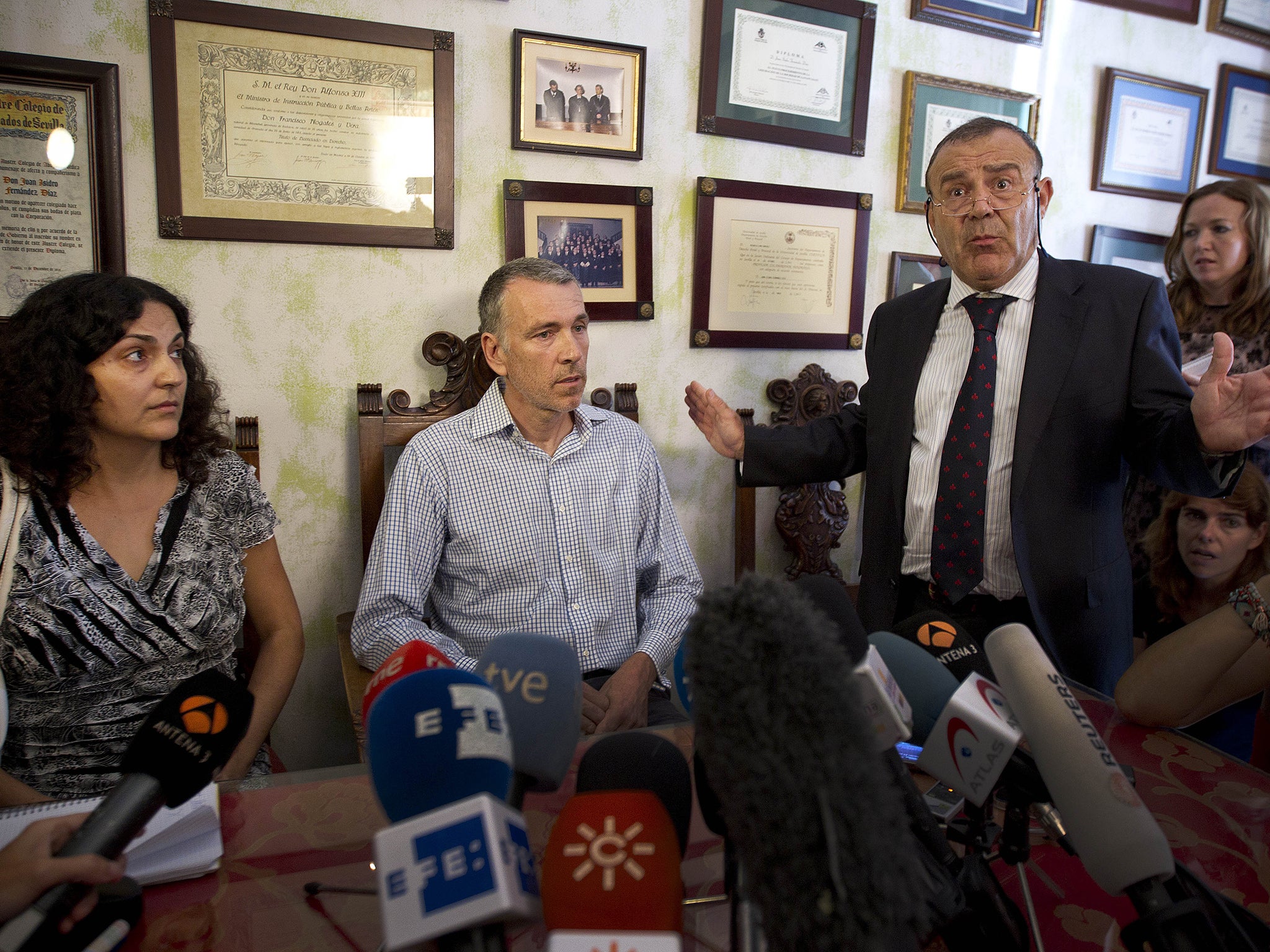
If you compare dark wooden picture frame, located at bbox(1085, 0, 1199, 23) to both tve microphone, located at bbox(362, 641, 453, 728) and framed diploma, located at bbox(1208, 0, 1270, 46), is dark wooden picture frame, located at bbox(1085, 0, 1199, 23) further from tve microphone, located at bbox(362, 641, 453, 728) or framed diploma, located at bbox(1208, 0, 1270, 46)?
tve microphone, located at bbox(362, 641, 453, 728)

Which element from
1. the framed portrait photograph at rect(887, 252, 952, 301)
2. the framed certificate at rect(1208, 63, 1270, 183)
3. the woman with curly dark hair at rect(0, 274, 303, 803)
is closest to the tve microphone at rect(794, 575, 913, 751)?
the woman with curly dark hair at rect(0, 274, 303, 803)

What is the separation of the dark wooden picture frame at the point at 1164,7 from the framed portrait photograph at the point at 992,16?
0.27 m

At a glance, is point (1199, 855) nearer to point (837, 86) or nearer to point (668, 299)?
point (668, 299)

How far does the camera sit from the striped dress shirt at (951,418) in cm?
183

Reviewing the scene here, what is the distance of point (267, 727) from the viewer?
5.30 feet

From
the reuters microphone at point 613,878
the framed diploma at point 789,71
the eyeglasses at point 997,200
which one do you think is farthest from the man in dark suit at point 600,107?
the reuters microphone at point 613,878

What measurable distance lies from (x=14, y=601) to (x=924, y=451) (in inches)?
76.8

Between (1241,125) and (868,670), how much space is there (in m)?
3.69

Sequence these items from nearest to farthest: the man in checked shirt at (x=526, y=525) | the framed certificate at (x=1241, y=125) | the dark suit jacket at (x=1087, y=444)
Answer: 1. the dark suit jacket at (x=1087, y=444)
2. the man in checked shirt at (x=526, y=525)
3. the framed certificate at (x=1241, y=125)

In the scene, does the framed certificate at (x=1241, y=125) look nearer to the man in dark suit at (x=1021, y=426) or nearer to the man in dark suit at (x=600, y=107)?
the man in dark suit at (x=1021, y=426)

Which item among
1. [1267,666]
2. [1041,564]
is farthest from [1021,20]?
[1267,666]

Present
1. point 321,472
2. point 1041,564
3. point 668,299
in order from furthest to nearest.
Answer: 1. point 668,299
2. point 321,472
3. point 1041,564

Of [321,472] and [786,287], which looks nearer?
[321,472]

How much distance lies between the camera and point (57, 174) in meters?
1.83
